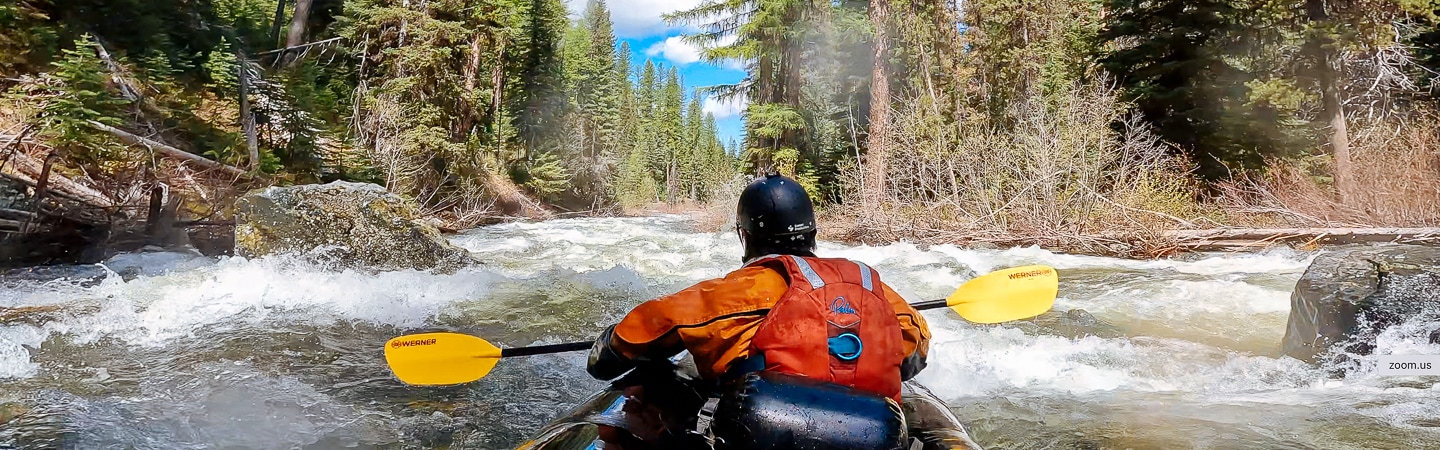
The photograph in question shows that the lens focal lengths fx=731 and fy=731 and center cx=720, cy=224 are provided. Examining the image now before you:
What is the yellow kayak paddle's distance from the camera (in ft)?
9.59

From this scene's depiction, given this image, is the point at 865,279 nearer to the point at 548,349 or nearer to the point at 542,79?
the point at 548,349

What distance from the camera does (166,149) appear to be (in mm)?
9039

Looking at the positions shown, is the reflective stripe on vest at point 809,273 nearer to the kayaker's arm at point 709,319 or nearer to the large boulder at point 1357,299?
the kayaker's arm at point 709,319

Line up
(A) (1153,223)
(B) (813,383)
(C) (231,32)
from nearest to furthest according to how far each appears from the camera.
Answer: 1. (B) (813,383)
2. (A) (1153,223)
3. (C) (231,32)

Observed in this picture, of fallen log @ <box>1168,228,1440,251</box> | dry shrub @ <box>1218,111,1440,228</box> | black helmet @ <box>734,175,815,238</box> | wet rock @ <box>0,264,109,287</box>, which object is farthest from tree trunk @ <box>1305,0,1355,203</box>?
wet rock @ <box>0,264,109,287</box>

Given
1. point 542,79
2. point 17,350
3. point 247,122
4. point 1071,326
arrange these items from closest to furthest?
point 17,350 → point 1071,326 → point 247,122 → point 542,79

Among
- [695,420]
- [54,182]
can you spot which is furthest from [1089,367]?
[54,182]

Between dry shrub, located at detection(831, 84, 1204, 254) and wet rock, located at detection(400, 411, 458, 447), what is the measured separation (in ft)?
30.5

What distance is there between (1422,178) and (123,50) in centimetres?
1774

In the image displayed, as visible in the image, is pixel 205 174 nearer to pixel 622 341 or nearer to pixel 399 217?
pixel 399 217

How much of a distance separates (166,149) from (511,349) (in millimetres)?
8772

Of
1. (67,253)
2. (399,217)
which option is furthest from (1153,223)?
(67,253)

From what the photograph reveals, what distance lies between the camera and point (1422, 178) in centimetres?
901

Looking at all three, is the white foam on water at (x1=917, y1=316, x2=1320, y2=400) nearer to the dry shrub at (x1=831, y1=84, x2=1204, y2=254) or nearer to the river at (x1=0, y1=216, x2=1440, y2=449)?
the river at (x1=0, y1=216, x2=1440, y2=449)
